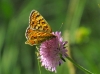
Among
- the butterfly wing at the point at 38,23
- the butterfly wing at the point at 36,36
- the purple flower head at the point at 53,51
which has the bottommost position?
the purple flower head at the point at 53,51

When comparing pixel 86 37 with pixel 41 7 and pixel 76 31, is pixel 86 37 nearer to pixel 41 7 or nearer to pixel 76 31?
pixel 76 31

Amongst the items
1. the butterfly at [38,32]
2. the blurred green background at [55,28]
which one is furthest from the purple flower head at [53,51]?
the blurred green background at [55,28]

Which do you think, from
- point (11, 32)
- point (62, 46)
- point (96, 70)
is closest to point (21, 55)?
point (11, 32)

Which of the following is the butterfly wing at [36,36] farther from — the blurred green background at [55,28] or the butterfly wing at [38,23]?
the blurred green background at [55,28]

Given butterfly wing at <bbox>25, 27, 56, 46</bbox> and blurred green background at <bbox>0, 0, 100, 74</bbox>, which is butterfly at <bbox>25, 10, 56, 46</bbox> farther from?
blurred green background at <bbox>0, 0, 100, 74</bbox>

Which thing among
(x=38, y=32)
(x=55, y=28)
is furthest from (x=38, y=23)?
(x=55, y=28)

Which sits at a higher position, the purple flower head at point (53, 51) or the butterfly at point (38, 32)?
the butterfly at point (38, 32)

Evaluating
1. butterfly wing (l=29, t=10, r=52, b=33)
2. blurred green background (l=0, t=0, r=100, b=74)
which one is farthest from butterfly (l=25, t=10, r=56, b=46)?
blurred green background (l=0, t=0, r=100, b=74)

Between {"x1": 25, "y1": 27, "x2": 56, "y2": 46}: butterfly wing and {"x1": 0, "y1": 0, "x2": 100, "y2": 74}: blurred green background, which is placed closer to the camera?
{"x1": 25, "y1": 27, "x2": 56, "y2": 46}: butterfly wing
